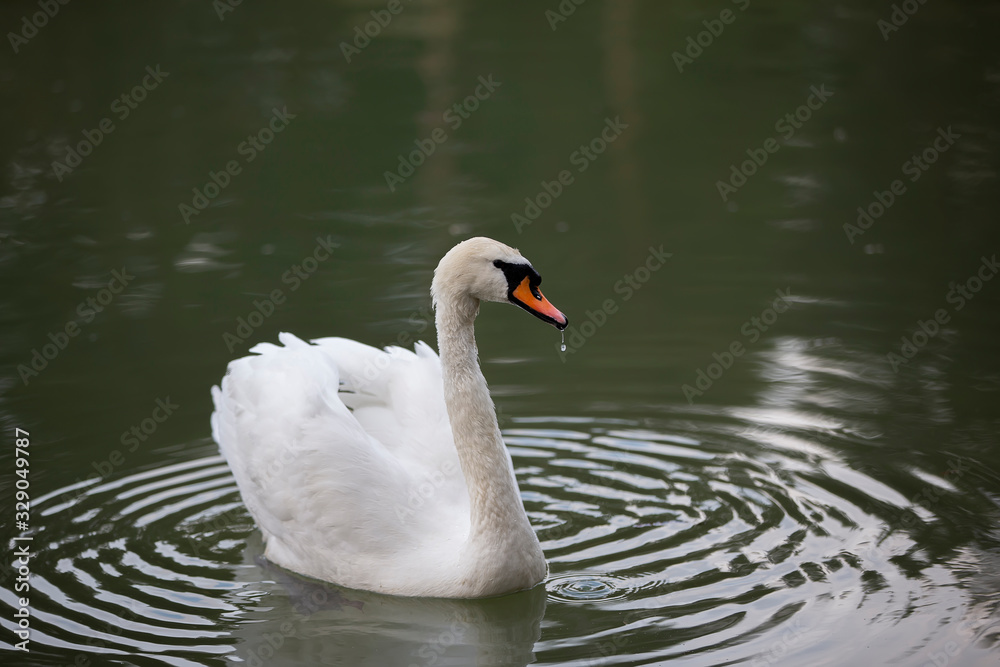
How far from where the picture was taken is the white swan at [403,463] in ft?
18.8

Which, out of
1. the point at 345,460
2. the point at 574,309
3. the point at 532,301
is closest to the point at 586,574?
the point at 345,460

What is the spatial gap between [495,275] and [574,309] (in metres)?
4.18

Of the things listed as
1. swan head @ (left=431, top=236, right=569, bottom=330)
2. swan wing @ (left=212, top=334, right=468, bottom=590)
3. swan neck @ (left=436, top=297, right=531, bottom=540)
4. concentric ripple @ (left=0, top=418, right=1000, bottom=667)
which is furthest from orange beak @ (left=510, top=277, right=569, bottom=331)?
concentric ripple @ (left=0, top=418, right=1000, bottom=667)

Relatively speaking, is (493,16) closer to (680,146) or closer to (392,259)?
(680,146)

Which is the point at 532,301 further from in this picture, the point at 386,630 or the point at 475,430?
the point at 386,630

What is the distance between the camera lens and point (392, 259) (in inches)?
428

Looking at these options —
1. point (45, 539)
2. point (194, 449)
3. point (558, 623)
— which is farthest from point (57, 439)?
point (558, 623)

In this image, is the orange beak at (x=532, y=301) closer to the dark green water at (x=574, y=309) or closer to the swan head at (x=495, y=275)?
the swan head at (x=495, y=275)

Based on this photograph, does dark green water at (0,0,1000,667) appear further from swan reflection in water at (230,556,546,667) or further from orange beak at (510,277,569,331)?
orange beak at (510,277,569,331)

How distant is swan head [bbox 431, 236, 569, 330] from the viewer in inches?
219

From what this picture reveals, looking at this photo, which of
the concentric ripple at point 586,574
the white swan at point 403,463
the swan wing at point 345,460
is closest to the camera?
the concentric ripple at point 586,574

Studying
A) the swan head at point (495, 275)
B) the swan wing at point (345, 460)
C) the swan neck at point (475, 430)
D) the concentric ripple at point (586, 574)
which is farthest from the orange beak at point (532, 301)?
the concentric ripple at point (586, 574)

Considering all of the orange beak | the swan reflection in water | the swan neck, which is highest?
the orange beak

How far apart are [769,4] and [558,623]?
16.3 meters
